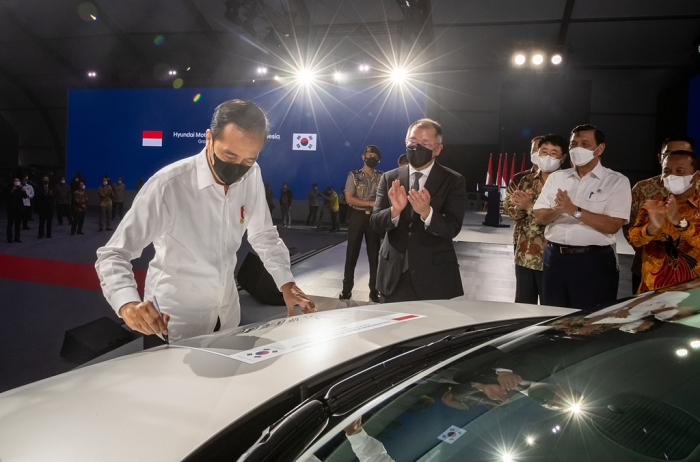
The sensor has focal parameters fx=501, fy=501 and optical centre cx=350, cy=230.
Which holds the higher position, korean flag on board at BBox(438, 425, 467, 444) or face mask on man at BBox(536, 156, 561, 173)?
face mask on man at BBox(536, 156, 561, 173)

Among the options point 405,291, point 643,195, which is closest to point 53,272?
point 405,291

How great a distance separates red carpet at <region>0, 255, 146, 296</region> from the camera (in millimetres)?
5324

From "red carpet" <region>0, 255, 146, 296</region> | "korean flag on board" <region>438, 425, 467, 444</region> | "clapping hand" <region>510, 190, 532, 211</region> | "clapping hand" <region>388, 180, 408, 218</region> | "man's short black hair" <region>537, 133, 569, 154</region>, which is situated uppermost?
"man's short black hair" <region>537, 133, 569, 154</region>

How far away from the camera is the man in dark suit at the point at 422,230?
2.41 metres

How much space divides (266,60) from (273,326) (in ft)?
49.6

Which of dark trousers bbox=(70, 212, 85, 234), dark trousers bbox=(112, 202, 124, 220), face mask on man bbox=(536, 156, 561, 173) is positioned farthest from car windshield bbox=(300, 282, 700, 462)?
dark trousers bbox=(112, 202, 124, 220)

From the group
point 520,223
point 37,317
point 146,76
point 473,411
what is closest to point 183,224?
point 473,411

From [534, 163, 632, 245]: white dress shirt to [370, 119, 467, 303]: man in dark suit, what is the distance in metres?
0.56

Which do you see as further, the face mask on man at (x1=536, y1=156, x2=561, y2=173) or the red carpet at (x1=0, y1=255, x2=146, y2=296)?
the red carpet at (x1=0, y1=255, x2=146, y2=296)

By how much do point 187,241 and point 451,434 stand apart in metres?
1.04

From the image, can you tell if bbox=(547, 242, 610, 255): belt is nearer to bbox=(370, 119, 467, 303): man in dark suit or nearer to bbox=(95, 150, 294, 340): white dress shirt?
bbox=(370, 119, 467, 303): man in dark suit

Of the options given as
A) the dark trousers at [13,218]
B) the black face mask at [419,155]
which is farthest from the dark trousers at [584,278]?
the dark trousers at [13,218]

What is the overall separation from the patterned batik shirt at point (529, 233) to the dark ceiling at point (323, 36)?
927 cm

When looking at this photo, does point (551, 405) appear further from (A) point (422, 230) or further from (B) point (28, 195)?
(B) point (28, 195)
